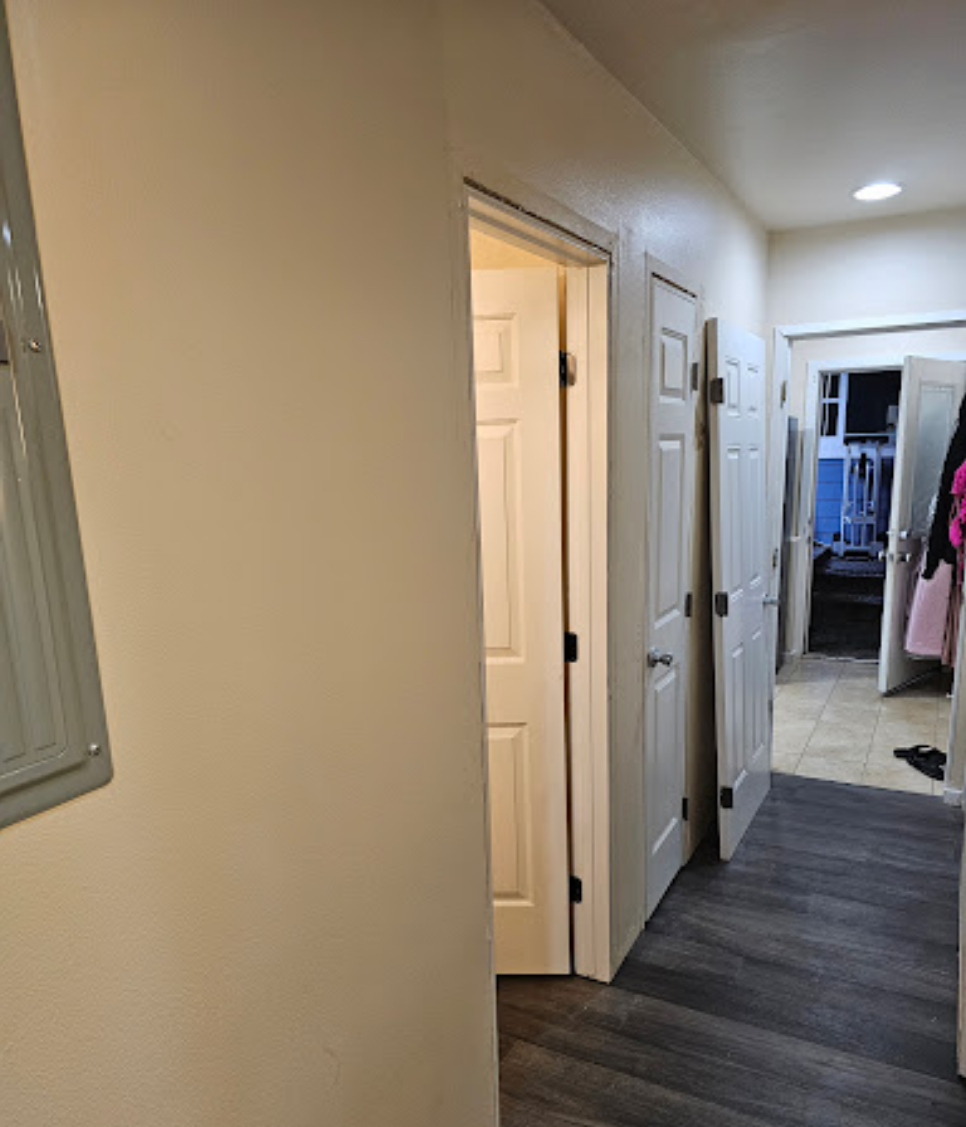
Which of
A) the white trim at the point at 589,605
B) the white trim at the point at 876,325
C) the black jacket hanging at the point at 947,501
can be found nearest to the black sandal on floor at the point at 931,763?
the black jacket hanging at the point at 947,501

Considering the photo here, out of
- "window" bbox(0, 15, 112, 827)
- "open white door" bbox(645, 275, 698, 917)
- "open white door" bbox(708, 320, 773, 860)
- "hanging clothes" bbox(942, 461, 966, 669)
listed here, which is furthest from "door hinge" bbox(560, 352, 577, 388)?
"hanging clothes" bbox(942, 461, 966, 669)

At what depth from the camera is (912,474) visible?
4.28 m

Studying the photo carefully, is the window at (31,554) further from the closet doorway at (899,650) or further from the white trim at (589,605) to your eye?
the closet doorway at (899,650)

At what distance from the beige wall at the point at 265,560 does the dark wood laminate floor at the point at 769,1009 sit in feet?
1.96

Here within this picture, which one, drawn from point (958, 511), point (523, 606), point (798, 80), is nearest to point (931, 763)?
point (958, 511)

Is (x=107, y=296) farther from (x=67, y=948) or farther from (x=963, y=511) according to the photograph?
(x=963, y=511)

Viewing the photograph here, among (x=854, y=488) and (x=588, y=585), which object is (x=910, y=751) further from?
(x=854, y=488)

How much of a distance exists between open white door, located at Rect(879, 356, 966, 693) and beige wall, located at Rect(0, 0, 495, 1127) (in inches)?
153

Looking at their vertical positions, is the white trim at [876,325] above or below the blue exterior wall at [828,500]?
above

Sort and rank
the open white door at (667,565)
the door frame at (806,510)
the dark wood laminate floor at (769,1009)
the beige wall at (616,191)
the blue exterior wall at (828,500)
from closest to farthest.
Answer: the beige wall at (616,191), the dark wood laminate floor at (769,1009), the open white door at (667,565), the door frame at (806,510), the blue exterior wall at (828,500)

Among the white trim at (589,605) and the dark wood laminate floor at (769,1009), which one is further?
the white trim at (589,605)

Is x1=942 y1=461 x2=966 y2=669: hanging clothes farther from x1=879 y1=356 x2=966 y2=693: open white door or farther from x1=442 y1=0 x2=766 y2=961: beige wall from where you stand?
x1=442 y1=0 x2=766 y2=961: beige wall

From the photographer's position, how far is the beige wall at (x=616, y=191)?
136 centimetres

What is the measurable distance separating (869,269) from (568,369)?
2.28 meters
